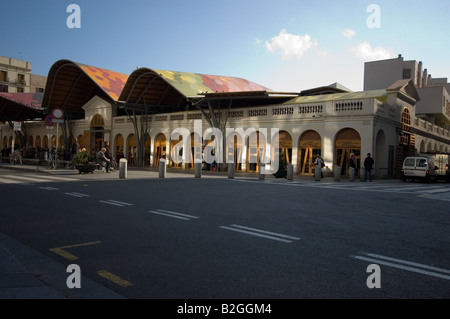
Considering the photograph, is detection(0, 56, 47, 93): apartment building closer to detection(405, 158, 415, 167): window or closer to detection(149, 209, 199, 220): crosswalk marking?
detection(405, 158, 415, 167): window

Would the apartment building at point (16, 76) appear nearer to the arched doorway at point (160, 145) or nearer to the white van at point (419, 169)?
the arched doorway at point (160, 145)

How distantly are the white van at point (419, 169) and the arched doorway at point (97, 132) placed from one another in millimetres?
33171

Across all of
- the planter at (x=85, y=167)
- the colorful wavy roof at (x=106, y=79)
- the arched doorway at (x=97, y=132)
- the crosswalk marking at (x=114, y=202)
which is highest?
the colorful wavy roof at (x=106, y=79)

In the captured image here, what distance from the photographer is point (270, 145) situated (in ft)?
96.3

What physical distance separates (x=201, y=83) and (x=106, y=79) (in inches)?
435

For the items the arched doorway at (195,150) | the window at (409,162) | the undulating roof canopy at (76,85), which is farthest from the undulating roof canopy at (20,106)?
the window at (409,162)

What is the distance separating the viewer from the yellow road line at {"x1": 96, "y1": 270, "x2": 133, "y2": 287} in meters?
3.76

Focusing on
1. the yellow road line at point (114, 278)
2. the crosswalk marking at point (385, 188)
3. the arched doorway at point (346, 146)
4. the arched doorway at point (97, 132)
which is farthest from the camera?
the arched doorway at point (97, 132)

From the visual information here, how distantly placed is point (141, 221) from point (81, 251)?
7.26 feet

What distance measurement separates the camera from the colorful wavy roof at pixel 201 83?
32.1m

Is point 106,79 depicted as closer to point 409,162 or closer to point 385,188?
point 409,162
